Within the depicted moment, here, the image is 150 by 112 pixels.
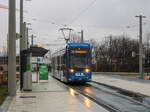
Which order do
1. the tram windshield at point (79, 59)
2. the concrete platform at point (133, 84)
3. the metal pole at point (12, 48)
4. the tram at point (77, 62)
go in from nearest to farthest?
the metal pole at point (12, 48)
the concrete platform at point (133, 84)
the tram at point (77, 62)
the tram windshield at point (79, 59)

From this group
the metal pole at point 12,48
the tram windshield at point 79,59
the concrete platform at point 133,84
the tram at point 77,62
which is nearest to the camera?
the metal pole at point 12,48

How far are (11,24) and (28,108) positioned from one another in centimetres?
573

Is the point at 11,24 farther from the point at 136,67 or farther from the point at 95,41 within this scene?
the point at 95,41

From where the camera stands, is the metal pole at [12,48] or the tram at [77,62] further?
the tram at [77,62]

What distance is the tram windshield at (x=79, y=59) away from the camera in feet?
73.4

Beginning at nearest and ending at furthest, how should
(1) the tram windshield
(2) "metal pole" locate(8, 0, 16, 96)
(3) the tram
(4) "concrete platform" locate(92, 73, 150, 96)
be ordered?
(2) "metal pole" locate(8, 0, 16, 96) → (4) "concrete platform" locate(92, 73, 150, 96) → (3) the tram → (1) the tram windshield

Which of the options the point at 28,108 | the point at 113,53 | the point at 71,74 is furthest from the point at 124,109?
the point at 113,53

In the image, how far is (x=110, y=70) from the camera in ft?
195

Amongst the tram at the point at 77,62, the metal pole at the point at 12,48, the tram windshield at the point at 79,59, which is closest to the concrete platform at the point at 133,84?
the tram at the point at 77,62

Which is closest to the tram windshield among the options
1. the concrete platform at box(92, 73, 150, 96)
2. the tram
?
the tram

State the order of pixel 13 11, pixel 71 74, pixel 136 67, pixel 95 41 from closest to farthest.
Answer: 1. pixel 13 11
2. pixel 71 74
3. pixel 136 67
4. pixel 95 41

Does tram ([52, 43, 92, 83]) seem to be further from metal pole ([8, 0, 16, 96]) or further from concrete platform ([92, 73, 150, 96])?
metal pole ([8, 0, 16, 96])

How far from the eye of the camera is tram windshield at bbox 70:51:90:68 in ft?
73.4

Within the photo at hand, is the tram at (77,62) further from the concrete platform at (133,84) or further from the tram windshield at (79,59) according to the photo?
the concrete platform at (133,84)
